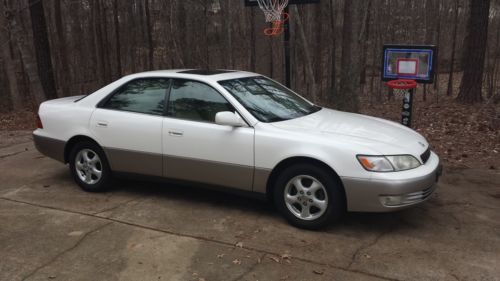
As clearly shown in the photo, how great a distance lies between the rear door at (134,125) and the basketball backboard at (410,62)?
307cm

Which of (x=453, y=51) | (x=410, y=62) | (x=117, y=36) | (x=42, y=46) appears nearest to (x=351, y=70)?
(x=410, y=62)

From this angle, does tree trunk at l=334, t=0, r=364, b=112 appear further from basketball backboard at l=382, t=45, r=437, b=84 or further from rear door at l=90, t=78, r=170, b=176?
rear door at l=90, t=78, r=170, b=176

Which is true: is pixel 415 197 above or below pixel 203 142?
below

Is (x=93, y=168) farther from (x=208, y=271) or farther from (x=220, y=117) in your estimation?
(x=208, y=271)

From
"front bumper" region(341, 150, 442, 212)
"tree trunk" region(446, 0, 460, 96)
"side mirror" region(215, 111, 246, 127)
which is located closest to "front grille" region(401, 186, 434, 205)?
"front bumper" region(341, 150, 442, 212)

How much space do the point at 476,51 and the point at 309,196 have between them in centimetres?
761

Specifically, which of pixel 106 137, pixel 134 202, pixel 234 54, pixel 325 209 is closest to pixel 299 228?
pixel 325 209

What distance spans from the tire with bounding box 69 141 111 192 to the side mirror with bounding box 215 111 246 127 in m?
1.77

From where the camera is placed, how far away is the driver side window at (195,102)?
5035 millimetres

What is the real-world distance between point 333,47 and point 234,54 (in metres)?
3.44

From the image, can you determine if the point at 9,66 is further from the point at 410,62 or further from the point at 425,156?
the point at 425,156

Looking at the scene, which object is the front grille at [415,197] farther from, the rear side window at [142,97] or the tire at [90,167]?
the tire at [90,167]

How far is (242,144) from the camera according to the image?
4.76 metres

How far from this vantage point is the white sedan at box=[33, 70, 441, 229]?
14.2ft
